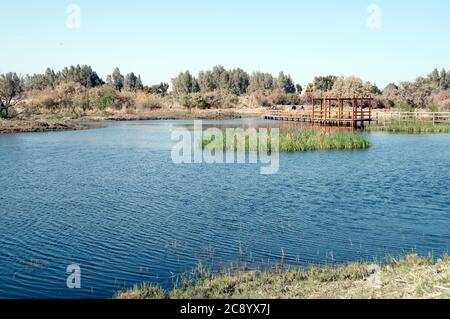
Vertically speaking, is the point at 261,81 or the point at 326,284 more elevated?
the point at 261,81

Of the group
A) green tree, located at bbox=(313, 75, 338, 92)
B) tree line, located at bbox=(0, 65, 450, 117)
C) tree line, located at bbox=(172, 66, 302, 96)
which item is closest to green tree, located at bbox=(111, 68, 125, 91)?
tree line, located at bbox=(0, 65, 450, 117)

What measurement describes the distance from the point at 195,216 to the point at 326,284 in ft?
24.6

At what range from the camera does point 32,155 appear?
33156 mm

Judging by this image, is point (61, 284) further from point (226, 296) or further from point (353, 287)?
point (353, 287)

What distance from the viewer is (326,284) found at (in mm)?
9539

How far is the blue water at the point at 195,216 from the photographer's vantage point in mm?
11867

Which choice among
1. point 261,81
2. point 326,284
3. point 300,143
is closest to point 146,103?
point 261,81

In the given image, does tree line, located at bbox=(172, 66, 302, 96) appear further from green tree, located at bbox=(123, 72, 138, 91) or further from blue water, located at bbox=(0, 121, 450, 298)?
blue water, located at bbox=(0, 121, 450, 298)

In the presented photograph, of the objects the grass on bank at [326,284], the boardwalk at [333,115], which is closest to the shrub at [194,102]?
the boardwalk at [333,115]

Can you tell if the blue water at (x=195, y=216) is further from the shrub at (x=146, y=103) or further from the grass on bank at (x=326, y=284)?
the shrub at (x=146, y=103)

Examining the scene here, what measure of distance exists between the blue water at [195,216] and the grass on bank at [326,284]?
87 cm

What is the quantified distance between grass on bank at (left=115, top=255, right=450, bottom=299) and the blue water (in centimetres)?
87

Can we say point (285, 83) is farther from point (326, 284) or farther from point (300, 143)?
point (326, 284)
